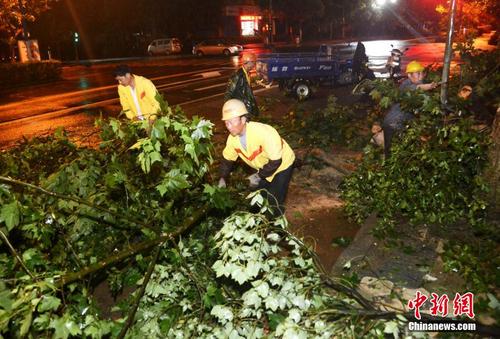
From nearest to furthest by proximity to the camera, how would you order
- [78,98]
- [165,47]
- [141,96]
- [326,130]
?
[141,96]
[326,130]
[78,98]
[165,47]

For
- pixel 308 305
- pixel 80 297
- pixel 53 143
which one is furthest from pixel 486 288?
pixel 53 143

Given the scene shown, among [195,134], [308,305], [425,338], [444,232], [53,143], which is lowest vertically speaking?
[444,232]

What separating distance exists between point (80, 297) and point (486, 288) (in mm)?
3375

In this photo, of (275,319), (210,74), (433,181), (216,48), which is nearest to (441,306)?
(275,319)

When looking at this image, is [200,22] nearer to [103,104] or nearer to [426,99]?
[103,104]

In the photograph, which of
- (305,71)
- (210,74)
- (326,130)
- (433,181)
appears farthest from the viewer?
(210,74)

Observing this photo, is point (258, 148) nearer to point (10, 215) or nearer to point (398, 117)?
point (10, 215)

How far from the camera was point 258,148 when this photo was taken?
4.11 m

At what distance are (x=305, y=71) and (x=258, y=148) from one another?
9604 mm

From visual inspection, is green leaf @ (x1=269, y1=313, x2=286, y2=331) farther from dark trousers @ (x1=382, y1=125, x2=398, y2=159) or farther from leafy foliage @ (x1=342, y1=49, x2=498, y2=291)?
dark trousers @ (x1=382, y1=125, x2=398, y2=159)

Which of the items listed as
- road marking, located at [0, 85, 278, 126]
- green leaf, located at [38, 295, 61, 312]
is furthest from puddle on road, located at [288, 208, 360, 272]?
road marking, located at [0, 85, 278, 126]

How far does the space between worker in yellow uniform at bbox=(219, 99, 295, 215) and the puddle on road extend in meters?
0.73

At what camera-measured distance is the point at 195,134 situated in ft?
9.77

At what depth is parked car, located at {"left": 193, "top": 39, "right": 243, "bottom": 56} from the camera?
32.9 m
